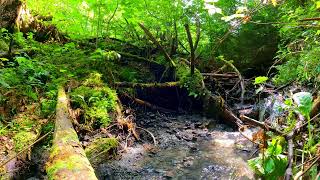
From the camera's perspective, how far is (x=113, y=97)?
593cm

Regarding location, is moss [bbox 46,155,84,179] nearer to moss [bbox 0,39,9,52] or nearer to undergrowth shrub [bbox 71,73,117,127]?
undergrowth shrub [bbox 71,73,117,127]

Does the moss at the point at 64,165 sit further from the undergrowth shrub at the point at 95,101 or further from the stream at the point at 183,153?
the undergrowth shrub at the point at 95,101

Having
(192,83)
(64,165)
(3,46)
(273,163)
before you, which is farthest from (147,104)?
(273,163)

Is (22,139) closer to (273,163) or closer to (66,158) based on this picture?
(66,158)

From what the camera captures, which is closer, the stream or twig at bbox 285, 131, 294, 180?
twig at bbox 285, 131, 294, 180

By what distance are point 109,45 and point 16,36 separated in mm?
2306

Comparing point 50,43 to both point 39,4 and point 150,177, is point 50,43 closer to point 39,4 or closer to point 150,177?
point 39,4

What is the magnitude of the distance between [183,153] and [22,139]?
7.84ft

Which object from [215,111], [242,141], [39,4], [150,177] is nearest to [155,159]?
[150,177]

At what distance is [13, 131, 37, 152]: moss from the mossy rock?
0.75m

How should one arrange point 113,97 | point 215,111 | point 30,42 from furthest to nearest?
point 30,42
point 215,111
point 113,97

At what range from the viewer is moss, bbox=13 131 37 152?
401cm

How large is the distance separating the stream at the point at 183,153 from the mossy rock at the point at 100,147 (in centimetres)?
16

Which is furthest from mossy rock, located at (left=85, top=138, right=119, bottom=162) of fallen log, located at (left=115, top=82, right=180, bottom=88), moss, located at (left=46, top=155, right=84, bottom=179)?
fallen log, located at (left=115, top=82, right=180, bottom=88)
